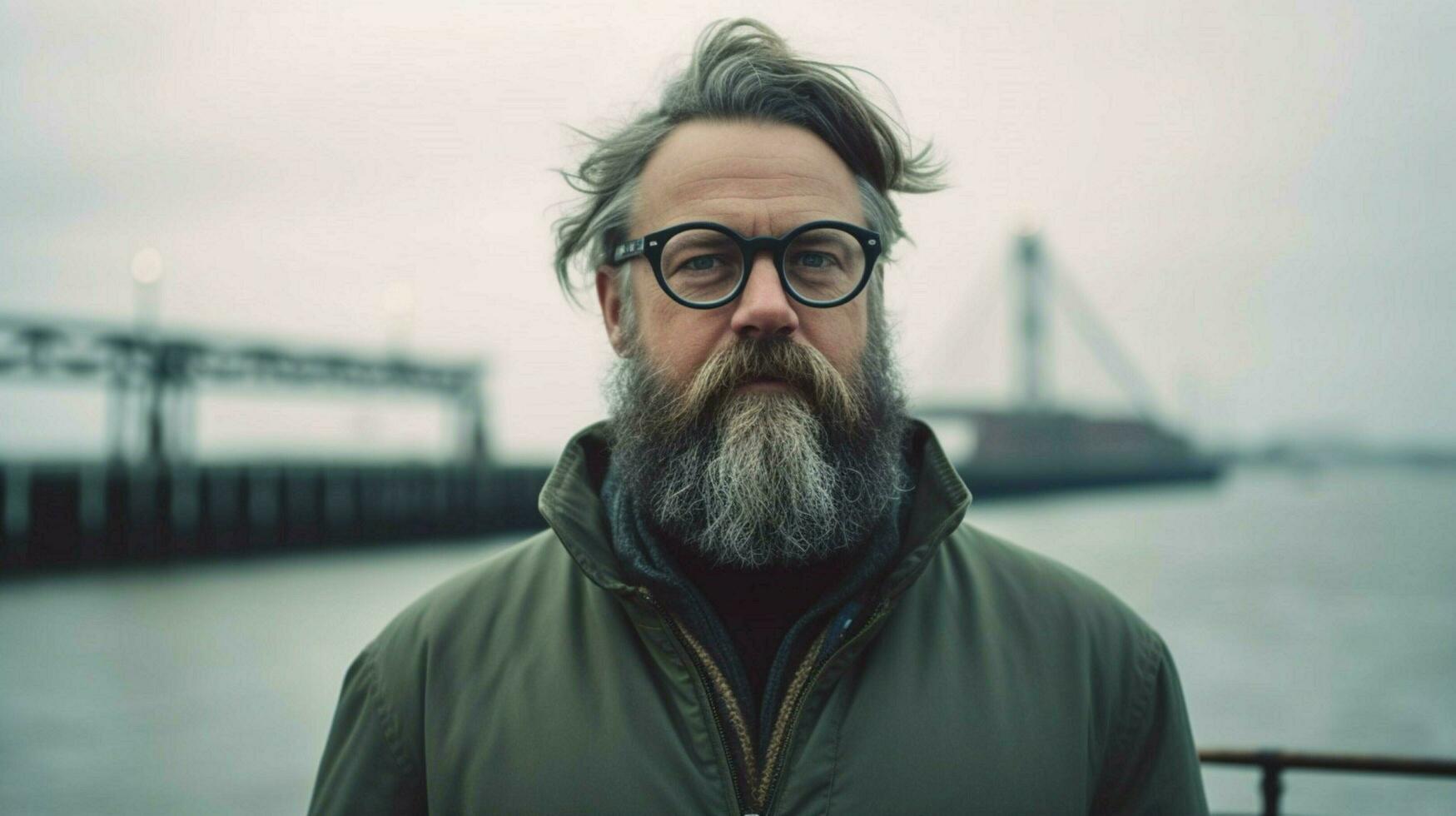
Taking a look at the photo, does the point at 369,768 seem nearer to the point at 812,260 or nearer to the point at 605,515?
the point at 605,515

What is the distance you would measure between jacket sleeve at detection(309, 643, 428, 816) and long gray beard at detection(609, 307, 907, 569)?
1.34 ft

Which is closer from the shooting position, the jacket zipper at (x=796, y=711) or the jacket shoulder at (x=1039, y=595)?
the jacket zipper at (x=796, y=711)

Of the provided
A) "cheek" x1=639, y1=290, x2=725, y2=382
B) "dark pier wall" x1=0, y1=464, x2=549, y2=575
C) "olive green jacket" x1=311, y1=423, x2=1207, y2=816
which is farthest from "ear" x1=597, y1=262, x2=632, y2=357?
"dark pier wall" x1=0, y1=464, x2=549, y2=575

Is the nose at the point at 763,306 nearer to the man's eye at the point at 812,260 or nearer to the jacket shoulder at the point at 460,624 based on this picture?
the man's eye at the point at 812,260

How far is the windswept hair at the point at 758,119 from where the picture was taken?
1.45 m

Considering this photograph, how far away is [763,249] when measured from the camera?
137 cm

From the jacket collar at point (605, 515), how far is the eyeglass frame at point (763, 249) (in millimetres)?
255

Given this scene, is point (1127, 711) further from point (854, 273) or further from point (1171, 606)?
point (1171, 606)

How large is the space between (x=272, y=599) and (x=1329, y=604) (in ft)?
69.0

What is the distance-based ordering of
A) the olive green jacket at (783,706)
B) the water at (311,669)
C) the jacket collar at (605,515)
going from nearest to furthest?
1. the olive green jacket at (783,706)
2. the jacket collar at (605,515)
3. the water at (311,669)

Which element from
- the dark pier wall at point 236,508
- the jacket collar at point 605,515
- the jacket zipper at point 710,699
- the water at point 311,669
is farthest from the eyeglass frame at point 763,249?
the dark pier wall at point 236,508

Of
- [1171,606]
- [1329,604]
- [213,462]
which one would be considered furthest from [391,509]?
[1329,604]

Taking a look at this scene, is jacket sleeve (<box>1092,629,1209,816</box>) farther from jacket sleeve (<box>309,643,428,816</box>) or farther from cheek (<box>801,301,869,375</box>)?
jacket sleeve (<box>309,643,428,816</box>)

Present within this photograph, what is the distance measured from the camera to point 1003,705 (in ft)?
4.14
